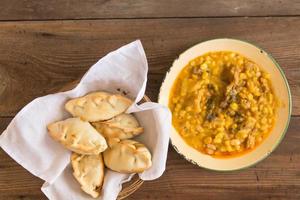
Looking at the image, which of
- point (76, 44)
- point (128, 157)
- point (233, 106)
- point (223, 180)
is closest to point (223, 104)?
point (233, 106)

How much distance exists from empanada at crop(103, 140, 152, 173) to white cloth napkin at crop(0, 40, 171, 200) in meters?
0.03

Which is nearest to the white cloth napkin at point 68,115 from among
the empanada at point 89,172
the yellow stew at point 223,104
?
the empanada at point 89,172

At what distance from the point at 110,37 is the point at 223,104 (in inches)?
16.3

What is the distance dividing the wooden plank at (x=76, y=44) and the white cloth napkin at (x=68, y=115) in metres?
0.20

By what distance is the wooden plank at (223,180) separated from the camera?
1.45m

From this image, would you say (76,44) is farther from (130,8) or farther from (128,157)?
(128,157)

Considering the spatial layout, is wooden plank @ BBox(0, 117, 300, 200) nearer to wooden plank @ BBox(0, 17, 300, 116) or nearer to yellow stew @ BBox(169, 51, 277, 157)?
yellow stew @ BBox(169, 51, 277, 157)

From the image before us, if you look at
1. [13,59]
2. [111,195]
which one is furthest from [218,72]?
[13,59]

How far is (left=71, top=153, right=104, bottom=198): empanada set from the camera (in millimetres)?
1204

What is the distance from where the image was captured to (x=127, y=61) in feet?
4.07

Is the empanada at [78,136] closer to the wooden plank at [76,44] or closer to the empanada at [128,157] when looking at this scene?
the empanada at [128,157]

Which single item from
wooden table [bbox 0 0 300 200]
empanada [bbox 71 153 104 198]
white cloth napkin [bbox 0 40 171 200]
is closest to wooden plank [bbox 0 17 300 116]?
wooden table [bbox 0 0 300 200]

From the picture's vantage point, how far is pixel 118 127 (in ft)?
3.95

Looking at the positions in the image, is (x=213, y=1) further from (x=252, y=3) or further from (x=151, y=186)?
(x=151, y=186)
